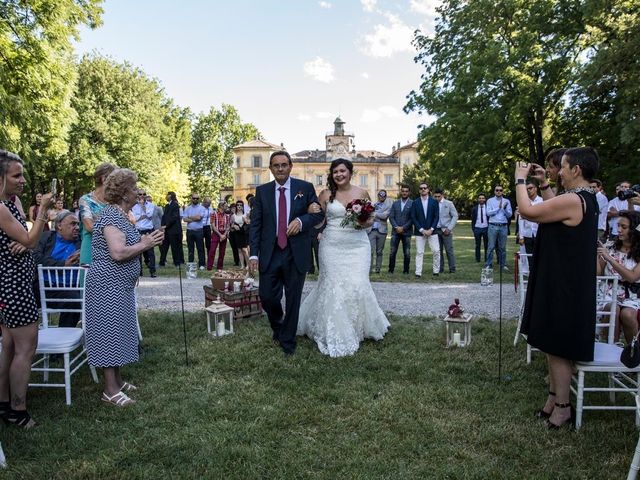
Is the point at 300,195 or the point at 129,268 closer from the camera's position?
the point at 129,268

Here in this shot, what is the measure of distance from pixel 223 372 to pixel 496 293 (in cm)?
649

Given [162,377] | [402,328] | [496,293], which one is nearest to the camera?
[162,377]

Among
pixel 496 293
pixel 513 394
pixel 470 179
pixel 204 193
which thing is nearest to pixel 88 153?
pixel 470 179

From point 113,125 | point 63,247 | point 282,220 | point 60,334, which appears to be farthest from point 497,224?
point 113,125

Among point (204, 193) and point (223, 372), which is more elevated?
point (204, 193)

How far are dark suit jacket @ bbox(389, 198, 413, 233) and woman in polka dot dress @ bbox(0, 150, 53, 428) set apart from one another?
9.62 metres

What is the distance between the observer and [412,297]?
30.9 feet

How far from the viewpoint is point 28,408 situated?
4320 mm

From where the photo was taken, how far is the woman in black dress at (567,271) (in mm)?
3637

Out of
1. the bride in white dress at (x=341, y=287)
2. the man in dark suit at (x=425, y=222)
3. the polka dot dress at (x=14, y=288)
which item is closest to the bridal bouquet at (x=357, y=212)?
the bride in white dress at (x=341, y=287)

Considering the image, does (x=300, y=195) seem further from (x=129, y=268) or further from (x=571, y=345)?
(x=571, y=345)


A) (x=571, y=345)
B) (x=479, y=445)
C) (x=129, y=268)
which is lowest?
(x=479, y=445)

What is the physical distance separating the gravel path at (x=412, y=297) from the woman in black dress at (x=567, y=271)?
12.8 ft

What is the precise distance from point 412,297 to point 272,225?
453 centimetres
